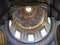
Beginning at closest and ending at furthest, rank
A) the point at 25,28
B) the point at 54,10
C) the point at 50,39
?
the point at 54,10, the point at 50,39, the point at 25,28

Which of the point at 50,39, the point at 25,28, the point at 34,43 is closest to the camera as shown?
the point at 50,39

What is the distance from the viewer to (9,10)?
13.4 meters

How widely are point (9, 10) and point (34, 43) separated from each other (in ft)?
31.2

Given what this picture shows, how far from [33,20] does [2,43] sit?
37.3ft

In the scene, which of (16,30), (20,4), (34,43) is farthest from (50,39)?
(20,4)

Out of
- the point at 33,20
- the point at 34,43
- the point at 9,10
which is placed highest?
the point at 9,10

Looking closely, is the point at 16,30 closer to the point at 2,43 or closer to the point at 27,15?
the point at 27,15

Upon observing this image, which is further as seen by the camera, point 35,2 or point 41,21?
point 41,21

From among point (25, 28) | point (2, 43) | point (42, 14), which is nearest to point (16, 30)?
point (25, 28)

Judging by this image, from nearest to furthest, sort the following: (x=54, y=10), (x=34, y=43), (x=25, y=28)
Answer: (x=54, y=10) < (x=34, y=43) < (x=25, y=28)

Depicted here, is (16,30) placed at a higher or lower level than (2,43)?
lower

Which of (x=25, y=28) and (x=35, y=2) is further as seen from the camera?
(x=25, y=28)

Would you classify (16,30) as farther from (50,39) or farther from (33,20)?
(50,39)

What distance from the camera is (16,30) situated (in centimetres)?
2308
